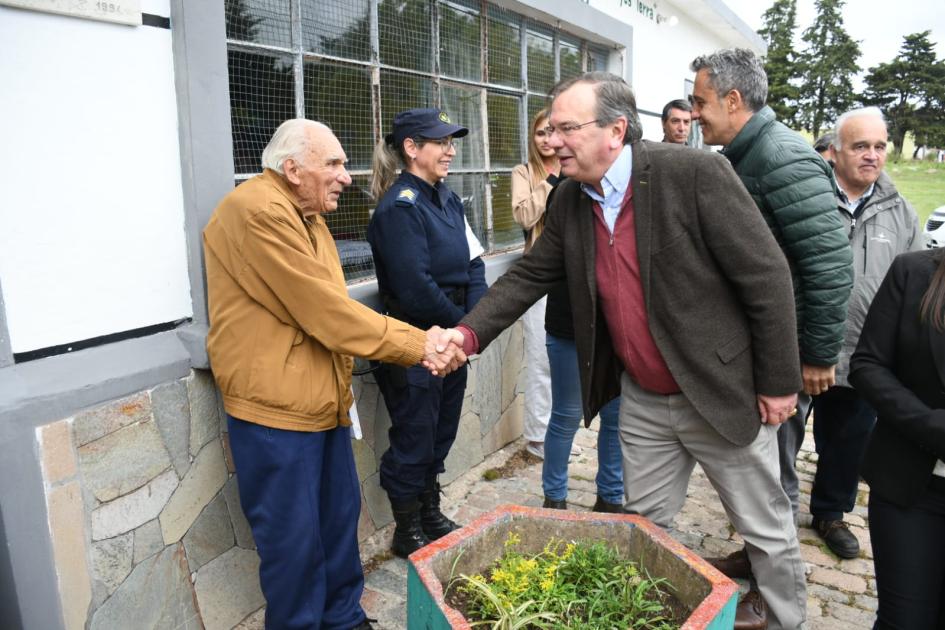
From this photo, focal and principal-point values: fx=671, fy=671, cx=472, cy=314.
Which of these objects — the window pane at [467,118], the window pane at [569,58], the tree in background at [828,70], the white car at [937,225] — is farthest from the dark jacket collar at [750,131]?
the tree in background at [828,70]

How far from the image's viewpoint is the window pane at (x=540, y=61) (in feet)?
17.5

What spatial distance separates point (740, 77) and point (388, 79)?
1.98m

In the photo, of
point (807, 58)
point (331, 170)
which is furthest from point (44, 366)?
point (807, 58)

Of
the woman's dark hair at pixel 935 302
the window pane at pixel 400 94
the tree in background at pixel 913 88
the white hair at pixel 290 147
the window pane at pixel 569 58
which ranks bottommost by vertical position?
the woman's dark hair at pixel 935 302

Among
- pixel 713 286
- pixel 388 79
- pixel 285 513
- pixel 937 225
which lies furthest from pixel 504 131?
pixel 937 225

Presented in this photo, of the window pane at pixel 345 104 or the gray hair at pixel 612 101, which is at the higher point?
the window pane at pixel 345 104

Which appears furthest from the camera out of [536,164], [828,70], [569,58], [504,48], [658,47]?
[828,70]

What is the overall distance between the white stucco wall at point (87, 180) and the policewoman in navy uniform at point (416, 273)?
91 centimetres

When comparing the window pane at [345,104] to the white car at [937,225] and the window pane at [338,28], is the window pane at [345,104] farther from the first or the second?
the white car at [937,225]

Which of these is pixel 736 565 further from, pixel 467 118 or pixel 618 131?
pixel 467 118

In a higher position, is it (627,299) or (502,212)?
(502,212)

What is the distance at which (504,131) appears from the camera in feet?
16.9

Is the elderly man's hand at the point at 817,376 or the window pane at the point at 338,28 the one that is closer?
the elderly man's hand at the point at 817,376

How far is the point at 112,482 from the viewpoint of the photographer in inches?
90.7
